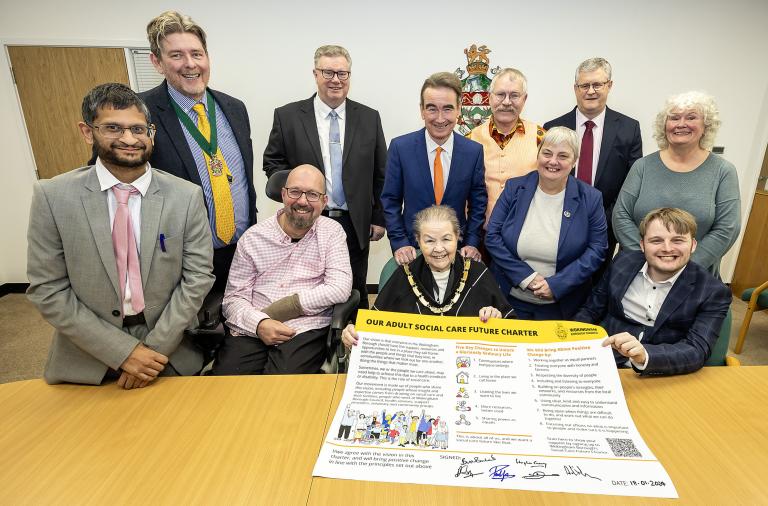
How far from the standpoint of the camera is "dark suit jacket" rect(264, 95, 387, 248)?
2.82m

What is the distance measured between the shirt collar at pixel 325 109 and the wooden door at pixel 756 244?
454 cm

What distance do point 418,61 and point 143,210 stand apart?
3280mm

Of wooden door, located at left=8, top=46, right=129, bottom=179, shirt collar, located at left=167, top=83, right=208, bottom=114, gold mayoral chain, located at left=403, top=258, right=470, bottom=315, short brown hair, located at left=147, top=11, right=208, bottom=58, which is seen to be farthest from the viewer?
wooden door, located at left=8, top=46, right=129, bottom=179

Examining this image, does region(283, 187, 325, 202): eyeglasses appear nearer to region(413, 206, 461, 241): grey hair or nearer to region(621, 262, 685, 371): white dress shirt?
region(413, 206, 461, 241): grey hair

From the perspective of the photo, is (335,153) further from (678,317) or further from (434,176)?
(678,317)

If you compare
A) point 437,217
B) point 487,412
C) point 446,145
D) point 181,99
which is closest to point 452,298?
point 437,217

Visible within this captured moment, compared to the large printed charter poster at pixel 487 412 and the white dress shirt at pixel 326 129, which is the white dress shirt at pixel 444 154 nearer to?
the white dress shirt at pixel 326 129

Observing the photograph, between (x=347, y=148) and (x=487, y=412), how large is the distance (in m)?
2.04

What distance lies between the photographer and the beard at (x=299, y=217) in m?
2.20

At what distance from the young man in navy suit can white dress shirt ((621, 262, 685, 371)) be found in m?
0.96

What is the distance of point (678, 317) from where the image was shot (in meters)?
1.70
